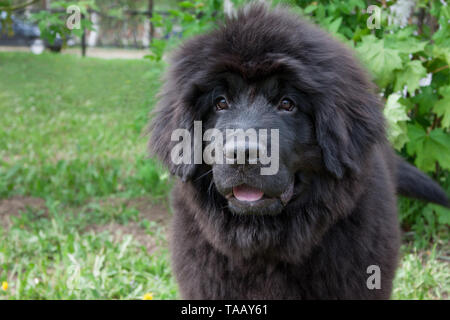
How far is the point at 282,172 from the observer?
7.39 feet

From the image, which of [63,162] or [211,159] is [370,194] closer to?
[211,159]

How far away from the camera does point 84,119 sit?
8.26 metres

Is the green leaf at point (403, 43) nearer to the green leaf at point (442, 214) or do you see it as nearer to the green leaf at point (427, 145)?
the green leaf at point (427, 145)

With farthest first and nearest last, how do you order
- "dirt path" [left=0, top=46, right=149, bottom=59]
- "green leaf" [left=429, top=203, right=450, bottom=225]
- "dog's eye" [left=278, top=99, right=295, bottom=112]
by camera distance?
"dirt path" [left=0, top=46, right=149, bottom=59], "green leaf" [left=429, top=203, right=450, bottom=225], "dog's eye" [left=278, top=99, right=295, bottom=112]

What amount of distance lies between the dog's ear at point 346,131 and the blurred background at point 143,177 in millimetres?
837

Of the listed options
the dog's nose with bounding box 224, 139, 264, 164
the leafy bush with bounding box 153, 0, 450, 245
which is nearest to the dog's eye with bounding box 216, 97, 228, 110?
the dog's nose with bounding box 224, 139, 264, 164

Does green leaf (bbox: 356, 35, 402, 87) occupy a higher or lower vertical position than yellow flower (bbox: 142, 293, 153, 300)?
higher

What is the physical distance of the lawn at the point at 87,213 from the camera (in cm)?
348

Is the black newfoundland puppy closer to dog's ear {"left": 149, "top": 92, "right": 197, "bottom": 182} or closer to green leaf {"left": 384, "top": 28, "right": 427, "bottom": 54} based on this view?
dog's ear {"left": 149, "top": 92, "right": 197, "bottom": 182}

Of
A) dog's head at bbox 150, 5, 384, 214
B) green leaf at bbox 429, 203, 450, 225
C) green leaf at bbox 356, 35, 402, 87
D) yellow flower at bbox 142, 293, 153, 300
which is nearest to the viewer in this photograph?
dog's head at bbox 150, 5, 384, 214

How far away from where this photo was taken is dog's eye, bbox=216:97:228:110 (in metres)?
2.48

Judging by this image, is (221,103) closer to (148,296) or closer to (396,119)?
(148,296)
